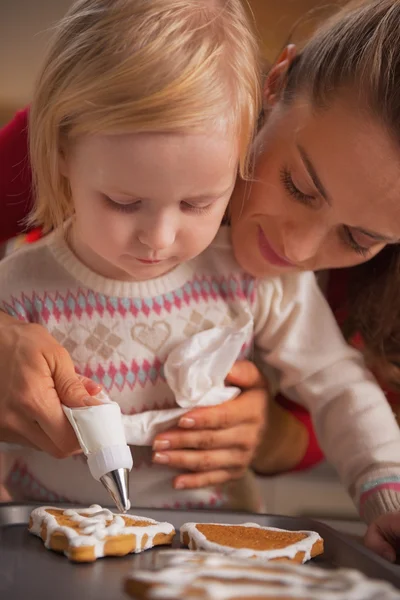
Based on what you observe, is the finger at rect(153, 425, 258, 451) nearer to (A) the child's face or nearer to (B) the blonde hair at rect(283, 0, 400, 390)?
(A) the child's face

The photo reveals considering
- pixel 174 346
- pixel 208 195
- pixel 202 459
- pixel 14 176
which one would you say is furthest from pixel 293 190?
pixel 14 176

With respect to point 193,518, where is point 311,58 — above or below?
above

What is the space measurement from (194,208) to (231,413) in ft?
0.97

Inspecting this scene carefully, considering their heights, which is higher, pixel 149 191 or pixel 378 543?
pixel 149 191

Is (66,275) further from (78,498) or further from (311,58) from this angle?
(311,58)

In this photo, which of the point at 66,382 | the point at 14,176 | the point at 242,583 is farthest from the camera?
the point at 14,176

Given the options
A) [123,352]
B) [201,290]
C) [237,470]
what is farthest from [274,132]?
[237,470]

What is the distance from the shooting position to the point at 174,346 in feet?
3.13

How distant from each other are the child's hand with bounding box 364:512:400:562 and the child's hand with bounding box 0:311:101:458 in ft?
1.08

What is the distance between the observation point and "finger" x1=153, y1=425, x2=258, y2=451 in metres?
0.93

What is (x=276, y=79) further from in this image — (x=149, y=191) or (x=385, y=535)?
(x=385, y=535)

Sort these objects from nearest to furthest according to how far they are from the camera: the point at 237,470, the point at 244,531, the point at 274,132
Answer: the point at 244,531
the point at 274,132
the point at 237,470

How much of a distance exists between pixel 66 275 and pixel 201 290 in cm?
17

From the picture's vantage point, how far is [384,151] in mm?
839
